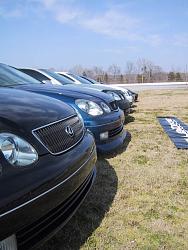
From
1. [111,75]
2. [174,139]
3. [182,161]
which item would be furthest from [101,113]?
[111,75]

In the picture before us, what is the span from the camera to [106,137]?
4.35 metres

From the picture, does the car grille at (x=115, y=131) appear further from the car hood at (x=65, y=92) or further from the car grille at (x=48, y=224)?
the car grille at (x=48, y=224)

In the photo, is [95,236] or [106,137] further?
[106,137]

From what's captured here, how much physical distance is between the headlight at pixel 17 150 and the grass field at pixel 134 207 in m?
0.82

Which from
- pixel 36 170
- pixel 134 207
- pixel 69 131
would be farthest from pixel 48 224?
pixel 134 207

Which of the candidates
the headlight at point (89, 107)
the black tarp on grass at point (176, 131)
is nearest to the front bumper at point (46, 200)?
the headlight at point (89, 107)

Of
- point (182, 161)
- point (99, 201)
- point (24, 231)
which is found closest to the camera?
point (24, 231)

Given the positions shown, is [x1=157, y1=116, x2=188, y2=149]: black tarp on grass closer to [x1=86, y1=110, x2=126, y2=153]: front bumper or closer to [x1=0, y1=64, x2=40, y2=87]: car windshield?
[x1=86, y1=110, x2=126, y2=153]: front bumper

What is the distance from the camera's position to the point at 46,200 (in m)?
1.94

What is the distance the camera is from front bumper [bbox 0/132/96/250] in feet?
5.66

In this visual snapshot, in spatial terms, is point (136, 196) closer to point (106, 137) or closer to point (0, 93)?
point (106, 137)

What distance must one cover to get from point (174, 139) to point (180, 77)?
4163 centimetres

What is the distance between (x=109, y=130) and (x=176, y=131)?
8.15 ft

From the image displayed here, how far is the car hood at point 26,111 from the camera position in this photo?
2.08m
